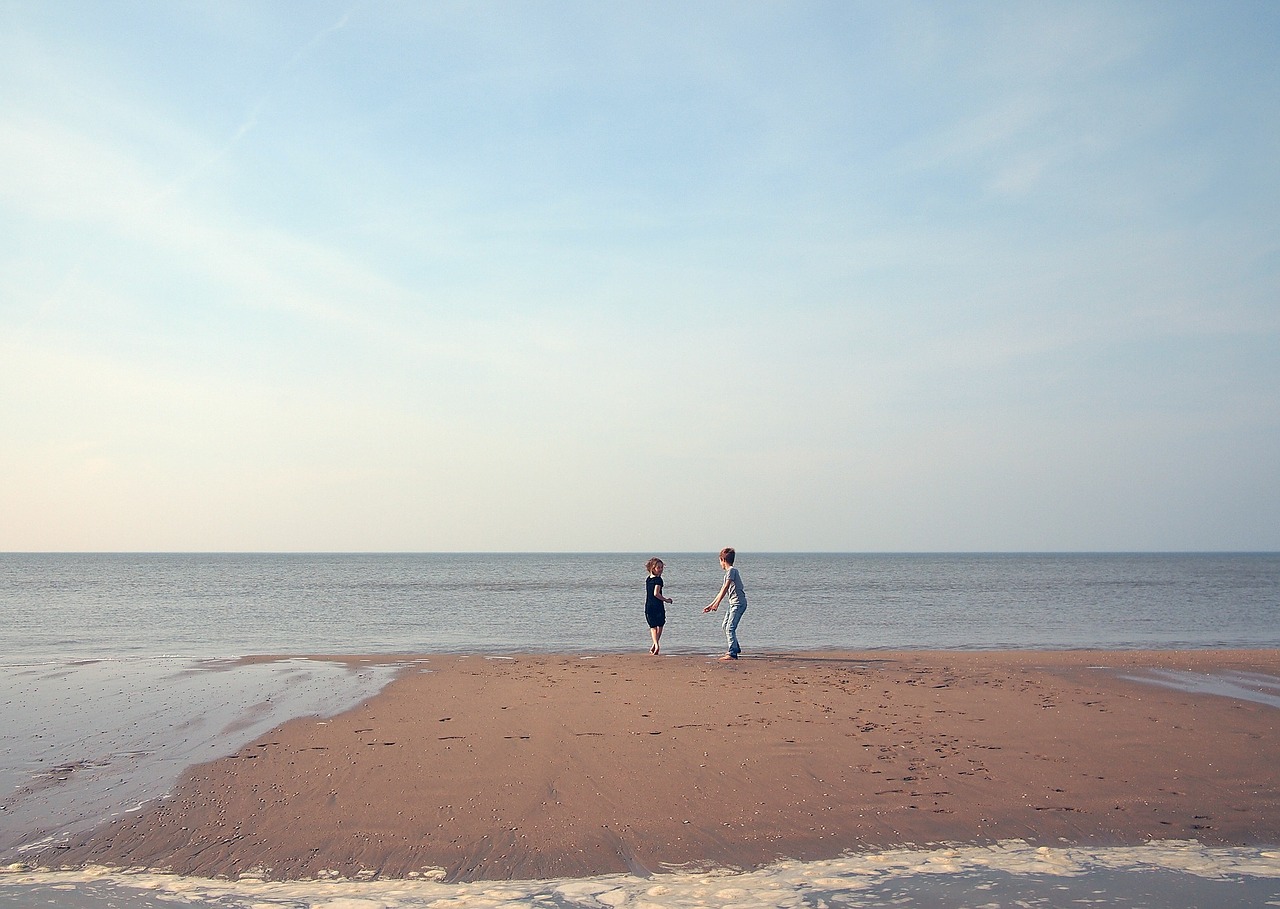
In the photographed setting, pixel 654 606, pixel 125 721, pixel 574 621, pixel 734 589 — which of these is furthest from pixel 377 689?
pixel 574 621

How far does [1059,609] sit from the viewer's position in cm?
3450

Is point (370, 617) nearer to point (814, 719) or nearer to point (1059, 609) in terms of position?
point (814, 719)

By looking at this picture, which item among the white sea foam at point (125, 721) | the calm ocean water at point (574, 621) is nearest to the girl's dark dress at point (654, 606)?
the calm ocean water at point (574, 621)

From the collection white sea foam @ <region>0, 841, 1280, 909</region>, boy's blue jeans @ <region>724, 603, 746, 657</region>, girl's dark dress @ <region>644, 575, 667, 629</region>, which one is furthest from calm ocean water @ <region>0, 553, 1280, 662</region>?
white sea foam @ <region>0, 841, 1280, 909</region>

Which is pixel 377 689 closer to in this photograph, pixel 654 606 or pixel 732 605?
pixel 654 606

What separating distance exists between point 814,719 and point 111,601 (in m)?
39.0

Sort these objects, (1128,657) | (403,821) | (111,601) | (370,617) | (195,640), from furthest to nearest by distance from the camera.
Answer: (111,601)
(370,617)
(195,640)
(1128,657)
(403,821)

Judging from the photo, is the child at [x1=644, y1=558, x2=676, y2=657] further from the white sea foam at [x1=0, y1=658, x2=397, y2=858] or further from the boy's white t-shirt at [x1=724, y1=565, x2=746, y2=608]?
the white sea foam at [x1=0, y1=658, x2=397, y2=858]

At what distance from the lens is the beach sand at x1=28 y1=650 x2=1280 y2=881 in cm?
612

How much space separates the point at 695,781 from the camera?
762cm

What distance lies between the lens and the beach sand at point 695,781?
612cm

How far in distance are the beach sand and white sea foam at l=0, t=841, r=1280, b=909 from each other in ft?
0.73

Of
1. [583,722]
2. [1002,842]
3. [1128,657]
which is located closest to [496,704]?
[583,722]

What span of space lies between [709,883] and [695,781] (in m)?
2.19
